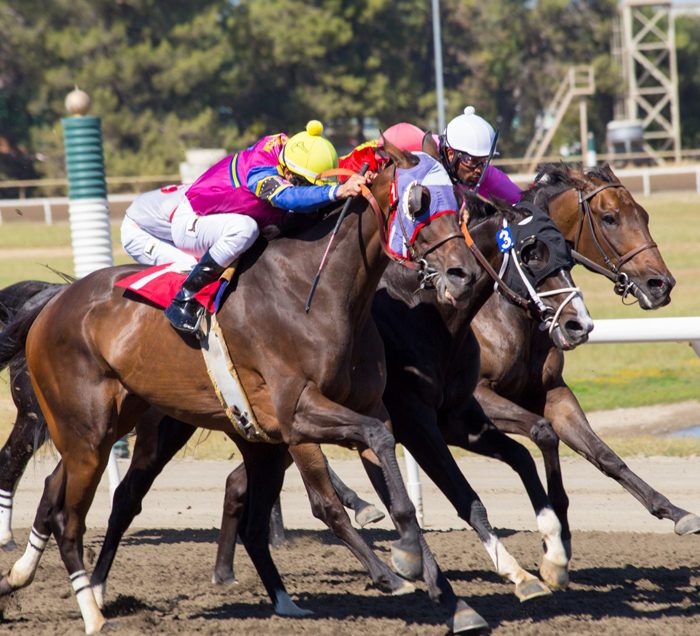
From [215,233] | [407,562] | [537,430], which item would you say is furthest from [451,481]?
[215,233]

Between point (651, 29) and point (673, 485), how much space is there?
122 feet

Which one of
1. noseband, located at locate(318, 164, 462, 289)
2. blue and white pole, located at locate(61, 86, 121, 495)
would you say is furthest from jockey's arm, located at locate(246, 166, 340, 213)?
blue and white pole, located at locate(61, 86, 121, 495)

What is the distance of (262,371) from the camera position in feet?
16.4

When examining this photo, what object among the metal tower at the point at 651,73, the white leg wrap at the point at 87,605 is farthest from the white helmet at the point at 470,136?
the metal tower at the point at 651,73

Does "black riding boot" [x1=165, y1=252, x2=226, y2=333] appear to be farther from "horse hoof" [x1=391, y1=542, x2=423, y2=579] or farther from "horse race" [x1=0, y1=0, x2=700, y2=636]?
"horse hoof" [x1=391, y1=542, x2=423, y2=579]

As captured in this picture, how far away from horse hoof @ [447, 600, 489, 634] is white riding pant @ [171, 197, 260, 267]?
1.64 m

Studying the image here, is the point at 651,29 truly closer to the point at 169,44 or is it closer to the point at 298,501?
the point at 169,44

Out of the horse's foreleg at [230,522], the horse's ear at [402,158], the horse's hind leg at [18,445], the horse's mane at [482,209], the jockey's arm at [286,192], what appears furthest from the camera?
the horse's hind leg at [18,445]

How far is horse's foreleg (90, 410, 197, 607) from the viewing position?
218 inches

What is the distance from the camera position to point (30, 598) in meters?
5.79

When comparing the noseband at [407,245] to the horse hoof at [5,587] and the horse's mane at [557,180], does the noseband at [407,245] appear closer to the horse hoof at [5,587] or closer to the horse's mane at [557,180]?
the horse's mane at [557,180]

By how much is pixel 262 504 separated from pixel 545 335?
161cm

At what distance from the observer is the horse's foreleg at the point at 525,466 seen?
5.25 metres

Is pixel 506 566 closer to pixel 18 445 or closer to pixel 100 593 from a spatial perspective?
pixel 100 593
